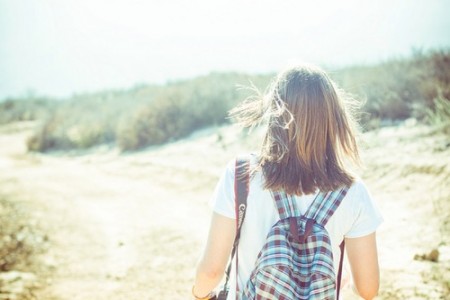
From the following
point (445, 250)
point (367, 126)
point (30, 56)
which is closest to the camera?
point (445, 250)

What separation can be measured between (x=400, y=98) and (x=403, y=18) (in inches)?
5484

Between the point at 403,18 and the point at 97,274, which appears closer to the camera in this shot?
the point at 97,274

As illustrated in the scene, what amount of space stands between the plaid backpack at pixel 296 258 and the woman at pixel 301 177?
2.2 inches

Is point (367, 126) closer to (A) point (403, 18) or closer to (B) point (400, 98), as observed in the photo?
(B) point (400, 98)

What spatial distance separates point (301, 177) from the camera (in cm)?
153

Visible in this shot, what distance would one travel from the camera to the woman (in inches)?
60.6

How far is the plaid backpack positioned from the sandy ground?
6.85 feet

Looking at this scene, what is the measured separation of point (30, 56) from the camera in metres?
154

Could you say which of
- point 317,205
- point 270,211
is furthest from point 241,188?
point 317,205

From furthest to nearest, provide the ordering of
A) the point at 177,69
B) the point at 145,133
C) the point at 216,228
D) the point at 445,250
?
the point at 177,69 → the point at 145,133 → the point at 445,250 → the point at 216,228

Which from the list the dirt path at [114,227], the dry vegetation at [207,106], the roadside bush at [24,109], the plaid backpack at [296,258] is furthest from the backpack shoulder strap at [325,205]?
the roadside bush at [24,109]

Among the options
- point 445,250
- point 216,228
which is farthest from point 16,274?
point 445,250

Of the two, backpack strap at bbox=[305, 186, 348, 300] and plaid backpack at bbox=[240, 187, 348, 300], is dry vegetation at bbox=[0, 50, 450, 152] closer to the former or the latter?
backpack strap at bbox=[305, 186, 348, 300]

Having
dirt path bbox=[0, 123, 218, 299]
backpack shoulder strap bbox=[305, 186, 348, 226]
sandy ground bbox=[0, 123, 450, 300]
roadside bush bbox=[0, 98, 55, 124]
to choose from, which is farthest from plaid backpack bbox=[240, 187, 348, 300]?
roadside bush bbox=[0, 98, 55, 124]
